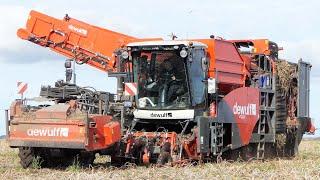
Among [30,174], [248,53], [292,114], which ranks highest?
[248,53]

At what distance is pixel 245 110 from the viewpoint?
46.1 feet

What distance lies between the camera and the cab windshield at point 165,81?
12.8 m

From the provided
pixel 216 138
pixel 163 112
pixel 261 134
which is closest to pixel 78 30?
pixel 163 112

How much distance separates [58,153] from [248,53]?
551 centimetres

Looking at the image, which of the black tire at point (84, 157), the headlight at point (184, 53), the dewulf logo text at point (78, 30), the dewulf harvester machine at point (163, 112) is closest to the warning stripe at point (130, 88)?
the dewulf harvester machine at point (163, 112)

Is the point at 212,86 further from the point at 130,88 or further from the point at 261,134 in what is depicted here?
the point at 261,134

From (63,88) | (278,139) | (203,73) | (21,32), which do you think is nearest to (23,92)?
(63,88)

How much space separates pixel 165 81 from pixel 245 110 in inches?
83.4

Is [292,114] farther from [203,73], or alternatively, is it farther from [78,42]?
[78,42]

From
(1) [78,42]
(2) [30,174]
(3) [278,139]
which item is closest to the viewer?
(2) [30,174]

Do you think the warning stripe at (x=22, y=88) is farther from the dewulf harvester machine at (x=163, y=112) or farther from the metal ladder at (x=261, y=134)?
the metal ladder at (x=261, y=134)

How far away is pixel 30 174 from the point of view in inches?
420

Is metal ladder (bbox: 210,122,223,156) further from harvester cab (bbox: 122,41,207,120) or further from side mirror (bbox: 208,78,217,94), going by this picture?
side mirror (bbox: 208,78,217,94)

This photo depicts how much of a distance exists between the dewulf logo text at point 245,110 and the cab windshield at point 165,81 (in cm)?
133
